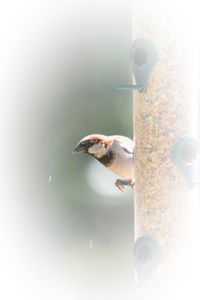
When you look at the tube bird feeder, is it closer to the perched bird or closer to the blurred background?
the perched bird

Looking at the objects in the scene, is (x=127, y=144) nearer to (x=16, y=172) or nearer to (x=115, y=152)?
(x=115, y=152)

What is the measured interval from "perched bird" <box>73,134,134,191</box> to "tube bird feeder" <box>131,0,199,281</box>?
12.9 inches

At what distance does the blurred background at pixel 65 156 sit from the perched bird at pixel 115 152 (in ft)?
8.31

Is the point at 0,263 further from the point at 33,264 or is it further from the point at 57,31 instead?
the point at 57,31

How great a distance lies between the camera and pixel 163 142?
2580mm

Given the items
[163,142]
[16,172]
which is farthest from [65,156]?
[163,142]

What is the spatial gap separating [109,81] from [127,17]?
0.61 m

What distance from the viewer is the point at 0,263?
6.55 metres

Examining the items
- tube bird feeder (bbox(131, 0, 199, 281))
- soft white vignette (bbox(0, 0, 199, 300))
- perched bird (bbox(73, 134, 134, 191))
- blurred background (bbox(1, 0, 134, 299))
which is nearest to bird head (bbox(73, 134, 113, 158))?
perched bird (bbox(73, 134, 134, 191))

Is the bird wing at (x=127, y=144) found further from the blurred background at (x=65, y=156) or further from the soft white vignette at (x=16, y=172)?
the blurred background at (x=65, y=156)

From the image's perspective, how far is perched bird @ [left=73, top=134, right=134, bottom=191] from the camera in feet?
9.84

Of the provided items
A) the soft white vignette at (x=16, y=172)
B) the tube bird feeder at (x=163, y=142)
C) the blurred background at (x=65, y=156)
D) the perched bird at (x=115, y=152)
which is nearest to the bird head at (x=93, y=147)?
the perched bird at (x=115, y=152)

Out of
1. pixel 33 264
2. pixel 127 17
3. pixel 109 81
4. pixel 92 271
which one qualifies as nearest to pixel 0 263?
pixel 33 264

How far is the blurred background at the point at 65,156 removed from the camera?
20.7 feet
